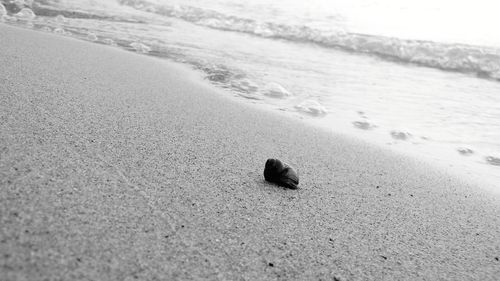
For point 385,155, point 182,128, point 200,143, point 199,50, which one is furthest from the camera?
point 199,50

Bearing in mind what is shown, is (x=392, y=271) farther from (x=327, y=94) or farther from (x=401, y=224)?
(x=327, y=94)

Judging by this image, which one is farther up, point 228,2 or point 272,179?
point 228,2

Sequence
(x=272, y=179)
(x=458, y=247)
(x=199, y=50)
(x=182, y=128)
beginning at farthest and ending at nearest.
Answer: (x=199, y=50), (x=182, y=128), (x=272, y=179), (x=458, y=247)

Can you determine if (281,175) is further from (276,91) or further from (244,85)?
(244,85)

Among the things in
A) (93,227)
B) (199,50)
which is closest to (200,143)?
(93,227)

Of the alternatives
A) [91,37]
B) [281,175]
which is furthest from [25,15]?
[281,175]

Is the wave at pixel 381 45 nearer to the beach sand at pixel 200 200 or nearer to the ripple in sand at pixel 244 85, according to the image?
the ripple in sand at pixel 244 85

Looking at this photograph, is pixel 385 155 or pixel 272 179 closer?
pixel 272 179

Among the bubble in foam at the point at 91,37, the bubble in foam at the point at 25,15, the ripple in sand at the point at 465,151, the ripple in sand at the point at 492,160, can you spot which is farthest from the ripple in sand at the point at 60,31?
the ripple in sand at the point at 492,160
